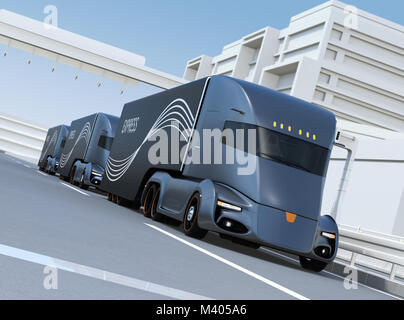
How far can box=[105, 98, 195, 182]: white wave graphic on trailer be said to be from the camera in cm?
1357

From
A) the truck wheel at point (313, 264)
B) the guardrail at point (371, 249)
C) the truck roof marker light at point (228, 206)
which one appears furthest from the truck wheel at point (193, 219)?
the guardrail at point (371, 249)

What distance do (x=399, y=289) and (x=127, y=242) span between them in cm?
440

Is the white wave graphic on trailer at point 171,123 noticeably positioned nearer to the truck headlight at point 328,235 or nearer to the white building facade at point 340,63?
the truck headlight at point 328,235

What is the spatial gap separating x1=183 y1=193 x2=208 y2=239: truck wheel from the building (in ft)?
193

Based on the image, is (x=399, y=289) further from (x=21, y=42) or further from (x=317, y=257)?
(x=21, y=42)

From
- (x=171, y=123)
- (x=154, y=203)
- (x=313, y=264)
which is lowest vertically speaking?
(x=313, y=264)

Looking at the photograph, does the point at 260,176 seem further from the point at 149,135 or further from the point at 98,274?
the point at 149,135

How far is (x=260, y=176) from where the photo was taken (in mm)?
10977

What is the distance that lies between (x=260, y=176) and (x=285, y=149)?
0.84m

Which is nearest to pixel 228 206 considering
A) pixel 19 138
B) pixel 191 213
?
pixel 191 213

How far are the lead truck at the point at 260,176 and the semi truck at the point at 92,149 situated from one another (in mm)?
11215

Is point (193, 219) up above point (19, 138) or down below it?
below

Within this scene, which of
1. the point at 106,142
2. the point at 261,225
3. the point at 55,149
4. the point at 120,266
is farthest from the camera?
the point at 55,149
